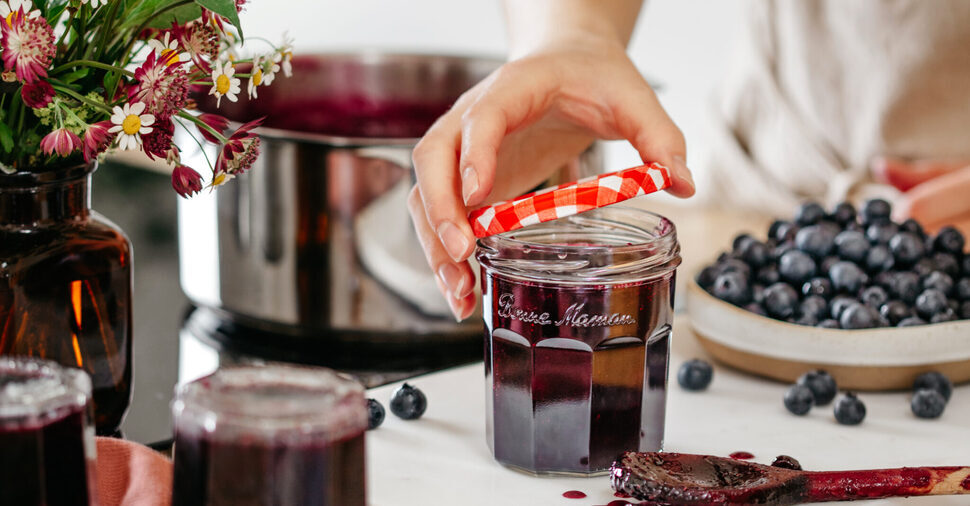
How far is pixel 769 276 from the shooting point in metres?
1.07

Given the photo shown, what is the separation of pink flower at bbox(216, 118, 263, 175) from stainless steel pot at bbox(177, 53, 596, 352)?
0.27 metres

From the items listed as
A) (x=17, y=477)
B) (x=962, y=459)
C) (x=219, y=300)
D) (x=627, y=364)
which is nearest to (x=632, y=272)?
(x=627, y=364)

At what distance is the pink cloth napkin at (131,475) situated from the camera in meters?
0.68

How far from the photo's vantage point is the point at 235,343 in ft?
3.80

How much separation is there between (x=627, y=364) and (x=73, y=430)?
1.38ft

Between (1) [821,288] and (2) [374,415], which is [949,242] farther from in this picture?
(2) [374,415]

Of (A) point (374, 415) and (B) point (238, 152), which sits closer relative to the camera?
(B) point (238, 152)

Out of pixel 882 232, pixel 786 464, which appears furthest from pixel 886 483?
pixel 882 232

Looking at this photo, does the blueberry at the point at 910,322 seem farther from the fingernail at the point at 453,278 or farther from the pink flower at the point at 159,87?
the pink flower at the point at 159,87

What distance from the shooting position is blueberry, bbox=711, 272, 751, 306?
1035mm

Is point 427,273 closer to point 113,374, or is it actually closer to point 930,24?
point 113,374

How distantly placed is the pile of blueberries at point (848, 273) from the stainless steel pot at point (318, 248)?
12.1 inches

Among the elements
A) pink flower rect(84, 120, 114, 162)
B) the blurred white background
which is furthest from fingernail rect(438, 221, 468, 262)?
the blurred white background

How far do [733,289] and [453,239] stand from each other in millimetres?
353
